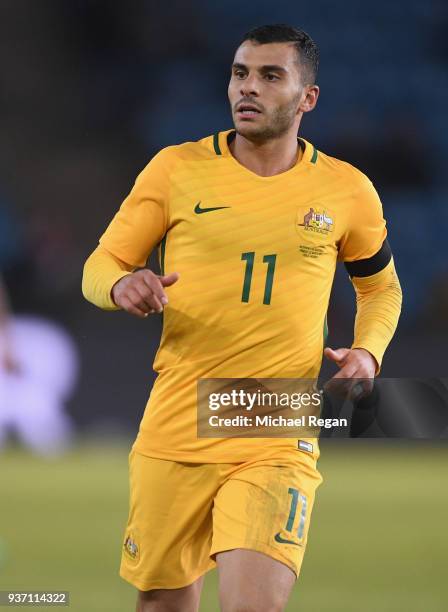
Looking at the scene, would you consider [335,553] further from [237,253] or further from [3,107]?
[3,107]

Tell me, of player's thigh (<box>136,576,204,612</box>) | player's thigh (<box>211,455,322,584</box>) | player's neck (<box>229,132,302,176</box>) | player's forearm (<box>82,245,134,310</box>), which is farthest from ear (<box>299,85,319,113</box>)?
player's thigh (<box>136,576,204,612</box>)

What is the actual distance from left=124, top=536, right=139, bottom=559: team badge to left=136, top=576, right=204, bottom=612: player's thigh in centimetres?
14

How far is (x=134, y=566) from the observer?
4.57 m

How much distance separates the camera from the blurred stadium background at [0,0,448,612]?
1328 centimetres

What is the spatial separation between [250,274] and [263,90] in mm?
678

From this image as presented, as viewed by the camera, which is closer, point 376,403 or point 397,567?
point 376,403

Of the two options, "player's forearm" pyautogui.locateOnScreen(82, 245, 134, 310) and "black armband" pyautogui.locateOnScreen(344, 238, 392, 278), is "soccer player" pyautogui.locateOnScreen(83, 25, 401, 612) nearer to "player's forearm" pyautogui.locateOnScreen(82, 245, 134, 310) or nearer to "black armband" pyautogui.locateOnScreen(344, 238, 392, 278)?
"player's forearm" pyautogui.locateOnScreen(82, 245, 134, 310)

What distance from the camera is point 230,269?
4496 millimetres

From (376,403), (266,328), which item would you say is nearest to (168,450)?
(266,328)

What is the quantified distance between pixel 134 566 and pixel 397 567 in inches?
149

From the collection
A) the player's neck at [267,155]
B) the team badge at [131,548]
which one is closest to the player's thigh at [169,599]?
the team badge at [131,548]

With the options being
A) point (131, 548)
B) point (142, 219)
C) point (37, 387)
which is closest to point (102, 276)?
point (142, 219)

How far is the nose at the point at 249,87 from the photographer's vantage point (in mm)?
4547

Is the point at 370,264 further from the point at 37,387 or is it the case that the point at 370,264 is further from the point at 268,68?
the point at 37,387
